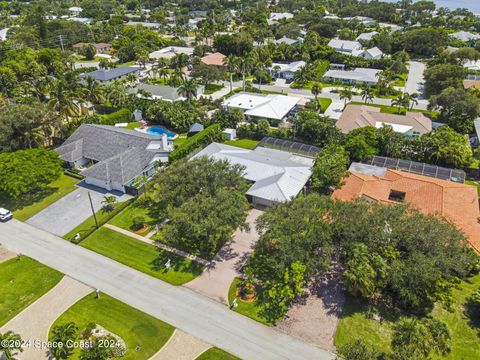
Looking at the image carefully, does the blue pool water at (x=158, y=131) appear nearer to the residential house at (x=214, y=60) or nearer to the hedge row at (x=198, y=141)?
the hedge row at (x=198, y=141)

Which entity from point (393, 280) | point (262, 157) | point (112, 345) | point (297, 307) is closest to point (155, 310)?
point (112, 345)

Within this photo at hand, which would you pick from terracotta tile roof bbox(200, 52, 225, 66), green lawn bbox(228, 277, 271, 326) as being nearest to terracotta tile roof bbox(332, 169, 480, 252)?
green lawn bbox(228, 277, 271, 326)

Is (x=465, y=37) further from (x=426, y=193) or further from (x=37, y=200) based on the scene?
(x=37, y=200)

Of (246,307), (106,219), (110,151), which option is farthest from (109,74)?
(246,307)

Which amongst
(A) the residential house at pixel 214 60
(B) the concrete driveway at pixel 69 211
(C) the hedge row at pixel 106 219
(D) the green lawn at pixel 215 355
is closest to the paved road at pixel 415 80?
(A) the residential house at pixel 214 60

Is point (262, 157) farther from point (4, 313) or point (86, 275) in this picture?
point (4, 313)

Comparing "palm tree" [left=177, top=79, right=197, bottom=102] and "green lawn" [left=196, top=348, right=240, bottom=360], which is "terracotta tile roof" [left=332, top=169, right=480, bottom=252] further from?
"palm tree" [left=177, top=79, right=197, bottom=102]

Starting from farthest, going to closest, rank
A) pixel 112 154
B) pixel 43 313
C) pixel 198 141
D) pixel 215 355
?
pixel 198 141 < pixel 112 154 < pixel 43 313 < pixel 215 355
